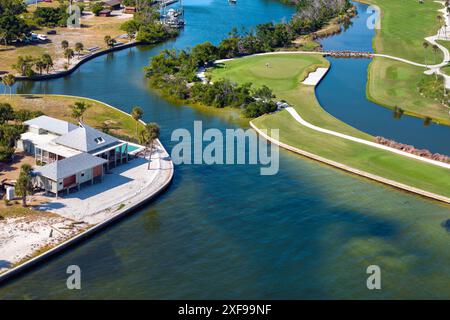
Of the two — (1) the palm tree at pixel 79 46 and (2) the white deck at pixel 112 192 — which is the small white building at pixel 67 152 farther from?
(1) the palm tree at pixel 79 46

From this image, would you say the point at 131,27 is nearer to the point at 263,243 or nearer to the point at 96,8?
the point at 96,8

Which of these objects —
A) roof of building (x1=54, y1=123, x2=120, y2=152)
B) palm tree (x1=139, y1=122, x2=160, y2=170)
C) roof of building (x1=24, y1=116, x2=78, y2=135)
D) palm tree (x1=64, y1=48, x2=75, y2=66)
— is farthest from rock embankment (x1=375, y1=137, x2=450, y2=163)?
palm tree (x1=64, y1=48, x2=75, y2=66)

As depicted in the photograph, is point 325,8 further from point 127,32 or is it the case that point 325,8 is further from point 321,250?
point 321,250

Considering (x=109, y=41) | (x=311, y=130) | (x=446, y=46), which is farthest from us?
(x=446, y=46)

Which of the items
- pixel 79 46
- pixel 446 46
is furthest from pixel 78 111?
pixel 446 46

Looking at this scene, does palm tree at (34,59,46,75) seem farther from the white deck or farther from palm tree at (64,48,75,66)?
the white deck
